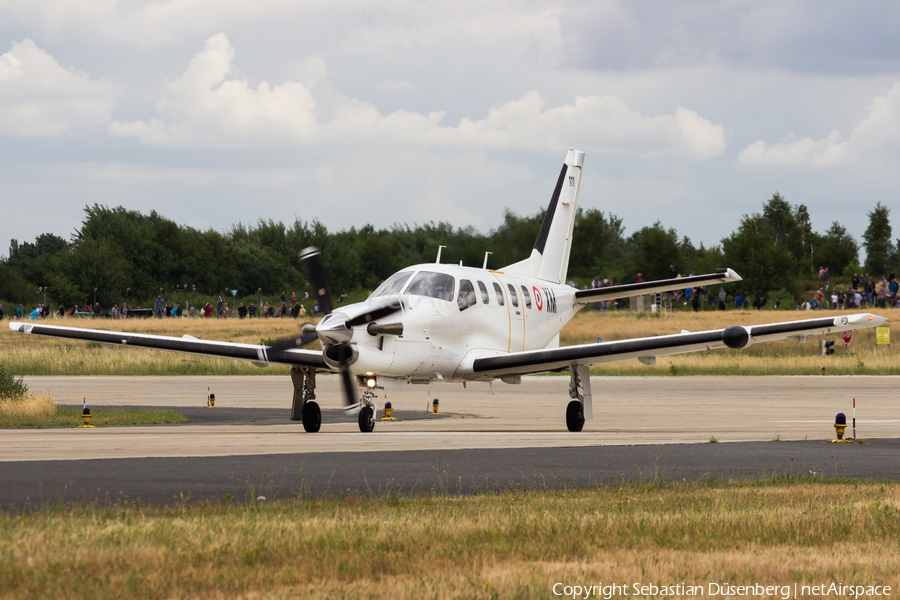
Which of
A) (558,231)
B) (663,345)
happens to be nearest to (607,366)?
(558,231)

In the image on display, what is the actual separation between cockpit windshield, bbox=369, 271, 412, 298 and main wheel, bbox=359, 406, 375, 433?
253cm

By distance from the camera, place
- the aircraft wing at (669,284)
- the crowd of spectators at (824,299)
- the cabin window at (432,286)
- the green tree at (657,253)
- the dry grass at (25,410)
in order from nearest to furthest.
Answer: the cabin window at (432,286) → the dry grass at (25,410) → the aircraft wing at (669,284) → the crowd of spectators at (824,299) → the green tree at (657,253)

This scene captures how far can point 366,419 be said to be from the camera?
2223cm

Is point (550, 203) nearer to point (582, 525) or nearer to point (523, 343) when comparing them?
point (523, 343)

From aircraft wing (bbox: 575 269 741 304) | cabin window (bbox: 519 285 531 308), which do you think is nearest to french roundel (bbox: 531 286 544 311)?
cabin window (bbox: 519 285 531 308)

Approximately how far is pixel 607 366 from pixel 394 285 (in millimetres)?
37088

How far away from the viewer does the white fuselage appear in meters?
21.8

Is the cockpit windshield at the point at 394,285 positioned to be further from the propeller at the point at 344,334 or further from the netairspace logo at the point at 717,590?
the netairspace logo at the point at 717,590

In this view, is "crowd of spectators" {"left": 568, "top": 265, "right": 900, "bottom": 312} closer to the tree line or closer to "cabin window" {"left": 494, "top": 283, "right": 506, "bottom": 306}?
the tree line

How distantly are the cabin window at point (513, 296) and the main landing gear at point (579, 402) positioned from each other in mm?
2521

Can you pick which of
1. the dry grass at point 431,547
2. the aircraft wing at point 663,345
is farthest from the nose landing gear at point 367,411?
the dry grass at point 431,547

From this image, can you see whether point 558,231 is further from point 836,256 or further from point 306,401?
point 836,256

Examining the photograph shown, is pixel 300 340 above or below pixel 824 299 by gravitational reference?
below

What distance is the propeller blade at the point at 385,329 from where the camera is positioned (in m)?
21.3
